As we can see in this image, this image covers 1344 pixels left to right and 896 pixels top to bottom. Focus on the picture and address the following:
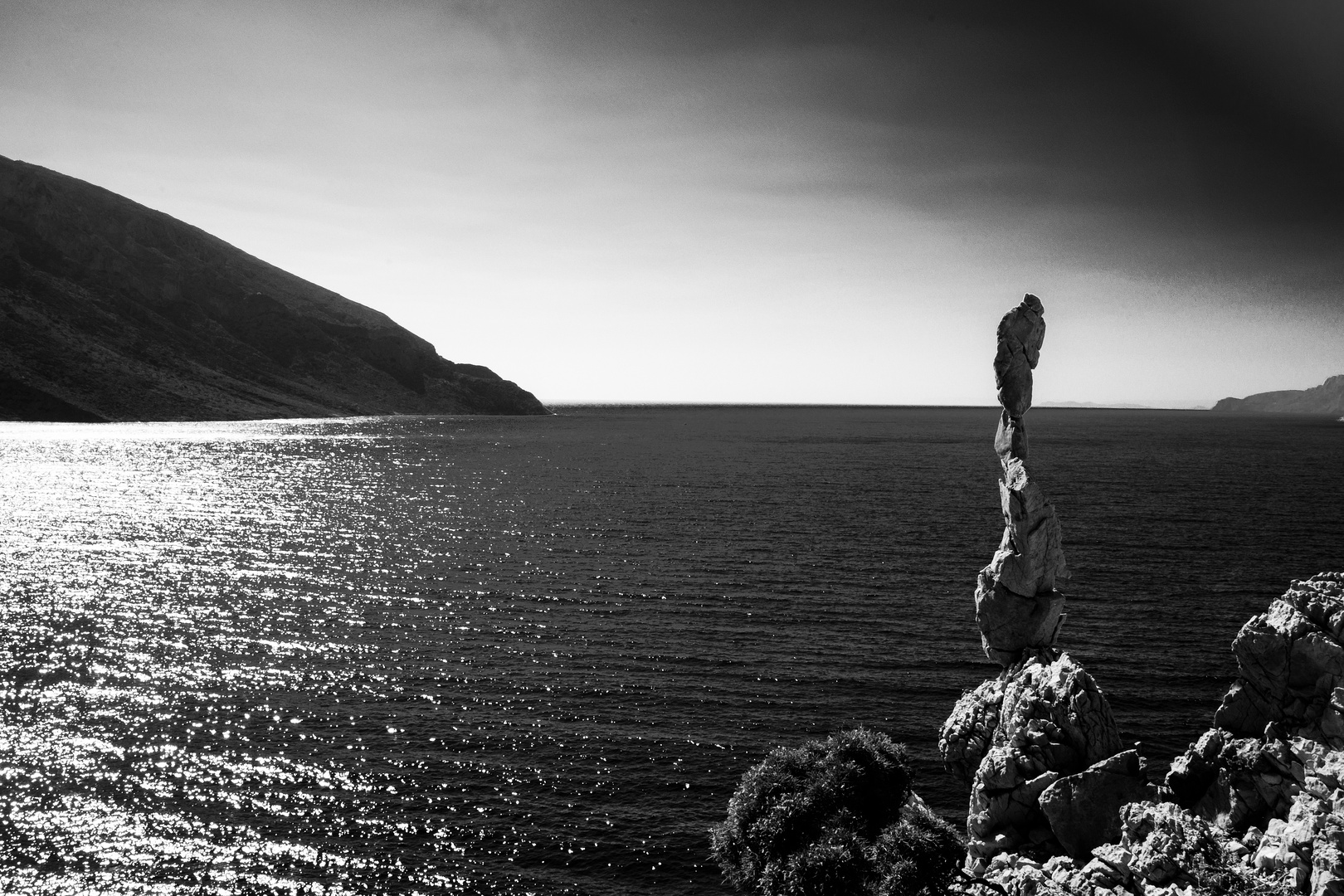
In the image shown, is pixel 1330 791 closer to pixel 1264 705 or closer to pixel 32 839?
pixel 1264 705

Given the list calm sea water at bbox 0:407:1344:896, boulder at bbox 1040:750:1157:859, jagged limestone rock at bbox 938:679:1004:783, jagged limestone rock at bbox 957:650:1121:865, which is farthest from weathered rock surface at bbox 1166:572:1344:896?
calm sea water at bbox 0:407:1344:896

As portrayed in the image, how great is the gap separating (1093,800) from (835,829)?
1042 cm

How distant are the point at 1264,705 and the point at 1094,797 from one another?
Answer: 23.4 ft

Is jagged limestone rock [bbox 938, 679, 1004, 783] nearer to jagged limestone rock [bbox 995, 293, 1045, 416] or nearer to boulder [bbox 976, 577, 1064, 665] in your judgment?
boulder [bbox 976, 577, 1064, 665]

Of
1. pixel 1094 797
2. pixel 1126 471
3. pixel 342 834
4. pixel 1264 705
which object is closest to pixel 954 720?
pixel 1094 797

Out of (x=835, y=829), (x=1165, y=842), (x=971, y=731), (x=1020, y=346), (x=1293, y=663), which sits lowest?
(x=835, y=829)

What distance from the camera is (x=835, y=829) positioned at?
34188mm

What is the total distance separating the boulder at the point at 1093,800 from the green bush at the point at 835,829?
4.70 m

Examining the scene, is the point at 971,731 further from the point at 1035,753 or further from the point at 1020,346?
the point at 1020,346

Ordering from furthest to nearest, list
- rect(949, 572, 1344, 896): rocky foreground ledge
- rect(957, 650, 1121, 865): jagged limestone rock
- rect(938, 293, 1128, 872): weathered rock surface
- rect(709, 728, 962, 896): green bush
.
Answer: rect(938, 293, 1128, 872): weathered rock surface → rect(957, 650, 1121, 865): jagged limestone rock → rect(709, 728, 962, 896): green bush → rect(949, 572, 1344, 896): rocky foreground ledge

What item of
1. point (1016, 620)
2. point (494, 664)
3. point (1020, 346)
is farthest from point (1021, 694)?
point (494, 664)

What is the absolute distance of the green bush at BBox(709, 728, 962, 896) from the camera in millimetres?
31891

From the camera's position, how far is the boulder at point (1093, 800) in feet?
97.5

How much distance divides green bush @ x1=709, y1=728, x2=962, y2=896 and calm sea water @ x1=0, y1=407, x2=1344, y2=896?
2516mm
